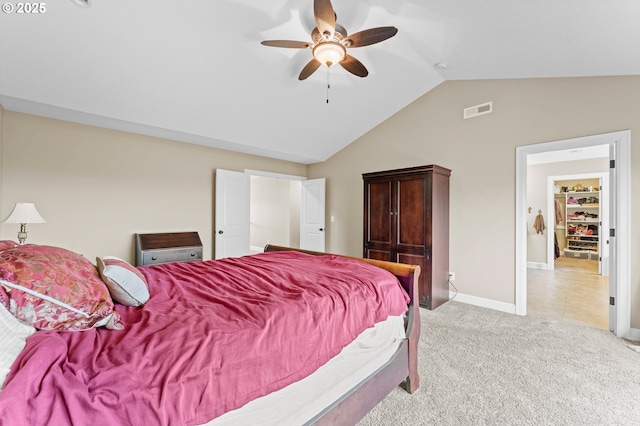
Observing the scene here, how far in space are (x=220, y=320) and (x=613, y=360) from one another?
126 inches

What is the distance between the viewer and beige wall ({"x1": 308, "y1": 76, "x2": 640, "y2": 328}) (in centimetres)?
299

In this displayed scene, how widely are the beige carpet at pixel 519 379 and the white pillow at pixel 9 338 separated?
5.49 feet

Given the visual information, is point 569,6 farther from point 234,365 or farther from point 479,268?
point 234,365

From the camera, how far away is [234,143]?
4488mm

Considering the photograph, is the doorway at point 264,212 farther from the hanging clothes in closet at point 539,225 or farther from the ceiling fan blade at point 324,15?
the hanging clothes in closet at point 539,225

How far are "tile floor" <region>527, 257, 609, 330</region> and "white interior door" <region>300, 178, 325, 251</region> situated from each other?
142 inches

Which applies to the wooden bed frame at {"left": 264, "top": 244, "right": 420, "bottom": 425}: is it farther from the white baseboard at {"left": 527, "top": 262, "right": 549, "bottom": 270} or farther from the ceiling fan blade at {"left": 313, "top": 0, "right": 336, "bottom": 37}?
the white baseboard at {"left": 527, "top": 262, "right": 549, "bottom": 270}

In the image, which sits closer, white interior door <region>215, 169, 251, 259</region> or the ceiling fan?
the ceiling fan

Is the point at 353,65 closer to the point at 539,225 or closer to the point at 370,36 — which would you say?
the point at 370,36

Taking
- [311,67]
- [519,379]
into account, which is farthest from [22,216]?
[519,379]

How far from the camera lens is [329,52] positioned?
2.38 m

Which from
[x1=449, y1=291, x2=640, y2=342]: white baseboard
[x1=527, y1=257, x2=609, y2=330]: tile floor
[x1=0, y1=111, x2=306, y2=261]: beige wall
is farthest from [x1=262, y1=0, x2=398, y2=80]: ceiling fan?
[x1=527, y1=257, x2=609, y2=330]: tile floor

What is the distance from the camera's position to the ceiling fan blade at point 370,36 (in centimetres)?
221

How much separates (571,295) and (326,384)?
15.2 feet
